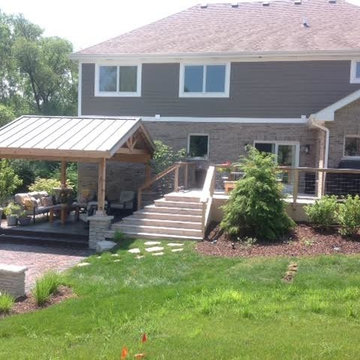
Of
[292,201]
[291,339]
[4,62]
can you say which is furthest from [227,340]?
[4,62]

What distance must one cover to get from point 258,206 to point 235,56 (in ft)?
28.5

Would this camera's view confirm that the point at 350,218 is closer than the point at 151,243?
Yes

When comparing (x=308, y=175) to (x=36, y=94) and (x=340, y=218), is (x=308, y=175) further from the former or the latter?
(x=36, y=94)

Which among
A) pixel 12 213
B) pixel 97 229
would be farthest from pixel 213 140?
pixel 12 213

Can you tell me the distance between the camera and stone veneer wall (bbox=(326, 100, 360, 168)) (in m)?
15.8

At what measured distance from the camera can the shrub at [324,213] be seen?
39.6 ft

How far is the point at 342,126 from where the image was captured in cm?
1587

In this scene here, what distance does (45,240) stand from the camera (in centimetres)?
1373

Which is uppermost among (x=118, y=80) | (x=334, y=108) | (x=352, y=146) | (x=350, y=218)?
(x=118, y=80)

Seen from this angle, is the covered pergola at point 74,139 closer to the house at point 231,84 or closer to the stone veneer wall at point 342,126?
the house at point 231,84

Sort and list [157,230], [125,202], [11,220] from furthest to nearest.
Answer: [125,202] → [11,220] → [157,230]

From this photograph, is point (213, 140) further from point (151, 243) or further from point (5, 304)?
point (5, 304)

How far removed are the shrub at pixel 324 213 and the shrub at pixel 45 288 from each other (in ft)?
21.8

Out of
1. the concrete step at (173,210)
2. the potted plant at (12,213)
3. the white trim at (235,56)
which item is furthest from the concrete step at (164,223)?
the white trim at (235,56)
